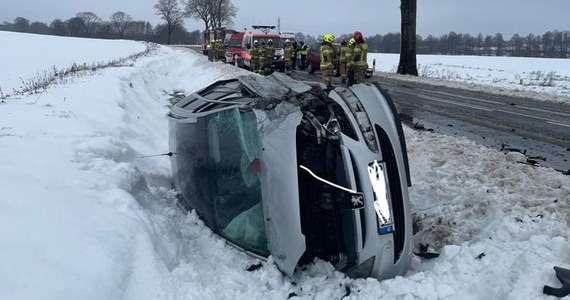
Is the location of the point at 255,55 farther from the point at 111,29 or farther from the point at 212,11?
the point at 111,29

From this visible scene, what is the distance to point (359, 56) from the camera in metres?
15.9

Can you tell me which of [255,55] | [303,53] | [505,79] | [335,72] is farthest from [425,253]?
[505,79]

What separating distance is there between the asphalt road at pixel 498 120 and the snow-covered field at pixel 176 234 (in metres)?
1.73

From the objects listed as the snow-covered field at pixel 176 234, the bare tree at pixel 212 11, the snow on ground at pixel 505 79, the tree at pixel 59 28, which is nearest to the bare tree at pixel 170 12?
the bare tree at pixel 212 11

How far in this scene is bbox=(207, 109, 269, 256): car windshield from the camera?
3.61 meters

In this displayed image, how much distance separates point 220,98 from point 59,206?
1662 millimetres

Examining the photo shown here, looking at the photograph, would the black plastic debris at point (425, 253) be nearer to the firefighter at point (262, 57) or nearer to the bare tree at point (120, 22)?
the firefighter at point (262, 57)

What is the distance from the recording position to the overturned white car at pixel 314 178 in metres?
3.19

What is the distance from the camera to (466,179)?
5273mm

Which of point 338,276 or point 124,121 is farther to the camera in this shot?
point 124,121

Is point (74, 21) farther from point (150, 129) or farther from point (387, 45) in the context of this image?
point (150, 129)

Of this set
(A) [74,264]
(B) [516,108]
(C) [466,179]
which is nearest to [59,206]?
(A) [74,264]

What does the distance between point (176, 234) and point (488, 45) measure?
101 m

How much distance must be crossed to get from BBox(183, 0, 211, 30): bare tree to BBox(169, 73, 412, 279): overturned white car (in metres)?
77.1
